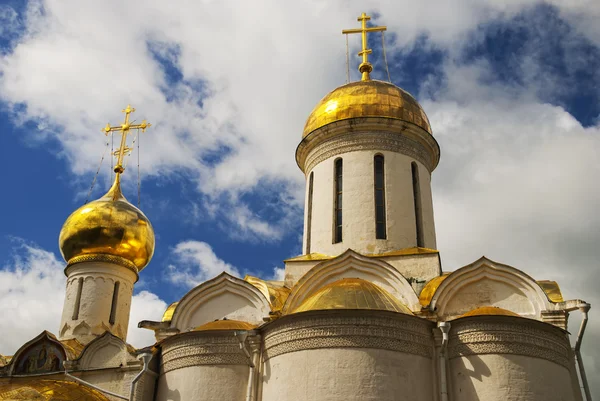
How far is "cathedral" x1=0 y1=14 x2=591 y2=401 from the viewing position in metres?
8.23

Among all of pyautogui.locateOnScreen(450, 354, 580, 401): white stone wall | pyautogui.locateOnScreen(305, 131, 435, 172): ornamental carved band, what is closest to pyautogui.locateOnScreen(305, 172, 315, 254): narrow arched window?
pyautogui.locateOnScreen(305, 131, 435, 172): ornamental carved band

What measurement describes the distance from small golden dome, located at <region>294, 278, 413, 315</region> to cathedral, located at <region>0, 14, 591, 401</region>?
25mm

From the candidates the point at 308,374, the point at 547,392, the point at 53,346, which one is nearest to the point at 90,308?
the point at 53,346

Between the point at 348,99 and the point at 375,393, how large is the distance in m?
5.66

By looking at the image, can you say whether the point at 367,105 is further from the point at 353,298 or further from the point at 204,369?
the point at 204,369

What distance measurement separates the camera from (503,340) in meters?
8.37

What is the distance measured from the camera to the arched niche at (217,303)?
10.0 metres

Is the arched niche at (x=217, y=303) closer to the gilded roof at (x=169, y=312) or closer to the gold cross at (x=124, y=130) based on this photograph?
the gilded roof at (x=169, y=312)

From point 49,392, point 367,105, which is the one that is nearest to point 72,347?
point 49,392

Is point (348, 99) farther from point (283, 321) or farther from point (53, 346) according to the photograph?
point (53, 346)

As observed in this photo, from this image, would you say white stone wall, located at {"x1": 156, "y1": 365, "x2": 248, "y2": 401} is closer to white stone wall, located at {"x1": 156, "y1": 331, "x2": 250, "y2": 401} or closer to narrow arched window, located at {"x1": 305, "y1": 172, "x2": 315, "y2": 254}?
white stone wall, located at {"x1": 156, "y1": 331, "x2": 250, "y2": 401}

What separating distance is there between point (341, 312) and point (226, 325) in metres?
1.86

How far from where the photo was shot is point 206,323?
32.3ft

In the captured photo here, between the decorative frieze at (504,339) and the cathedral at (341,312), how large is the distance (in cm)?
2
